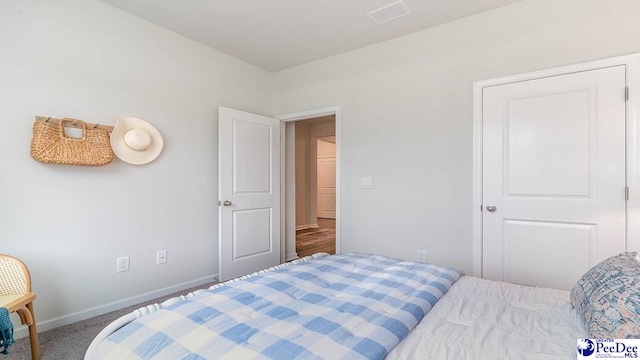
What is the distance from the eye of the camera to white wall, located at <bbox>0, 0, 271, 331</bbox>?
6.81 feet

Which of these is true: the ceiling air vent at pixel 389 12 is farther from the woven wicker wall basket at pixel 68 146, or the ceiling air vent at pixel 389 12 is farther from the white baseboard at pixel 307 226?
the white baseboard at pixel 307 226

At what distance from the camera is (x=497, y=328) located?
107 cm

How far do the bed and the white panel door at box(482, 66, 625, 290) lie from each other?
3.71 feet

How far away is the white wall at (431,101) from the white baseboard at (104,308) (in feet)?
5.48

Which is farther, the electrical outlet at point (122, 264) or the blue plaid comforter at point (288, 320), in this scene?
the electrical outlet at point (122, 264)

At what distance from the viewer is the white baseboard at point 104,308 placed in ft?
6.99

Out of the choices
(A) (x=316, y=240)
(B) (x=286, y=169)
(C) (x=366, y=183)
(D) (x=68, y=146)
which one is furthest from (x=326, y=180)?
(D) (x=68, y=146)

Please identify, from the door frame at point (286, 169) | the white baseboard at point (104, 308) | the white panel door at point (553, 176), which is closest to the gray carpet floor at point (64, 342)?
the white baseboard at point (104, 308)

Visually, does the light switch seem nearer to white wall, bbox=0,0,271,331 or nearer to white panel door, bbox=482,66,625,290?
white panel door, bbox=482,66,625,290

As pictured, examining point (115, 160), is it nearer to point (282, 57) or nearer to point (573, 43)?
point (282, 57)

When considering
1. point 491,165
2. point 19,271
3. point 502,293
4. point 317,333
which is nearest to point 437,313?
point 502,293

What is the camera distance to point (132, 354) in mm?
905

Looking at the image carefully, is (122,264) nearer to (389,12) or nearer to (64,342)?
(64,342)

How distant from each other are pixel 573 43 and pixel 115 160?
373 cm
